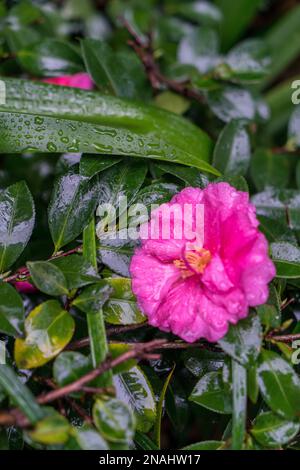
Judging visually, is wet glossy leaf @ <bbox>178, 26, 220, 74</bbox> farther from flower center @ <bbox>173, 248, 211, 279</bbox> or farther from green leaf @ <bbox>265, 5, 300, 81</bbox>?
flower center @ <bbox>173, 248, 211, 279</bbox>

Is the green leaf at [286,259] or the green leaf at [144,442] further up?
→ the green leaf at [286,259]

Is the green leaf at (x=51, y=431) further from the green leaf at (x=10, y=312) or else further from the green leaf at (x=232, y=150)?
the green leaf at (x=232, y=150)

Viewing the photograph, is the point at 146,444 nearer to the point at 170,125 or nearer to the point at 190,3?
the point at 170,125

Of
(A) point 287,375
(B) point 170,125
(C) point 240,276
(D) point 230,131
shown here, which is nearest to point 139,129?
(B) point 170,125

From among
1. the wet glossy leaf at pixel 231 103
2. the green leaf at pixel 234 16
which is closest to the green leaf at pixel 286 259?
the wet glossy leaf at pixel 231 103

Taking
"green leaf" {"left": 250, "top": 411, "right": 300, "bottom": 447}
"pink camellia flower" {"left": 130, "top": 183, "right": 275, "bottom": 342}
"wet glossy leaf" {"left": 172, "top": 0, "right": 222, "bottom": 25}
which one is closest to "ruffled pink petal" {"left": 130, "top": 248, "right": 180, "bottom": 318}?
"pink camellia flower" {"left": 130, "top": 183, "right": 275, "bottom": 342}

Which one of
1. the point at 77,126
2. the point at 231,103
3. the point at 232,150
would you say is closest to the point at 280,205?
the point at 232,150
